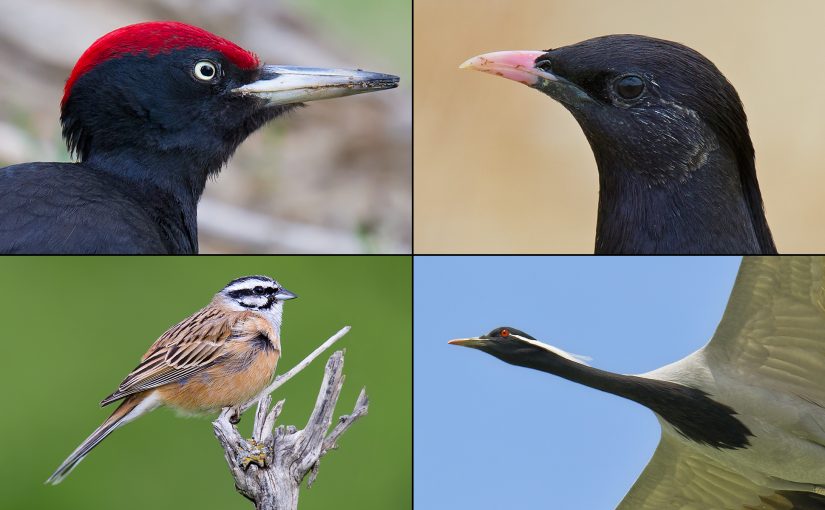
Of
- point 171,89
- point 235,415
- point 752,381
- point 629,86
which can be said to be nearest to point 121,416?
point 235,415

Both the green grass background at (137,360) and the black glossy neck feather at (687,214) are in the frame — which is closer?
the black glossy neck feather at (687,214)

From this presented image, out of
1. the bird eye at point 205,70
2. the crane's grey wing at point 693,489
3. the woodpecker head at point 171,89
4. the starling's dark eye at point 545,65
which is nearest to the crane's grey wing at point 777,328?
the crane's grey wing at point 693,489

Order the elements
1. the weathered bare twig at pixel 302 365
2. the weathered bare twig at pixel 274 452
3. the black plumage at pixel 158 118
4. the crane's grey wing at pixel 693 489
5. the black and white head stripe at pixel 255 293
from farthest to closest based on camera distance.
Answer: the crane's grey wing at pixel 693 489 < the black and white head stripe at pixel 255 293 < the black plumage at pixel 158 118 < the weathered bare twig at pixel 274 452 < the weathered bare twig at pixel 302 365

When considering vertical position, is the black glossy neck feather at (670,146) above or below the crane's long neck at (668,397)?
above

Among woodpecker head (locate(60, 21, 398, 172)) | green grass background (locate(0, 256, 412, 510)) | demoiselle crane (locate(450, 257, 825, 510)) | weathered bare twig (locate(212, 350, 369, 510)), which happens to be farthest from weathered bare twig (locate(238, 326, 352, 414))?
woodpecker head (locate(60, 21, 398, 172))

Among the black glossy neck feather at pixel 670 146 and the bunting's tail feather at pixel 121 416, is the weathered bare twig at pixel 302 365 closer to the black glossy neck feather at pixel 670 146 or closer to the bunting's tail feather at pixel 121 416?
the bunting's tail feather at pixel 121 416
